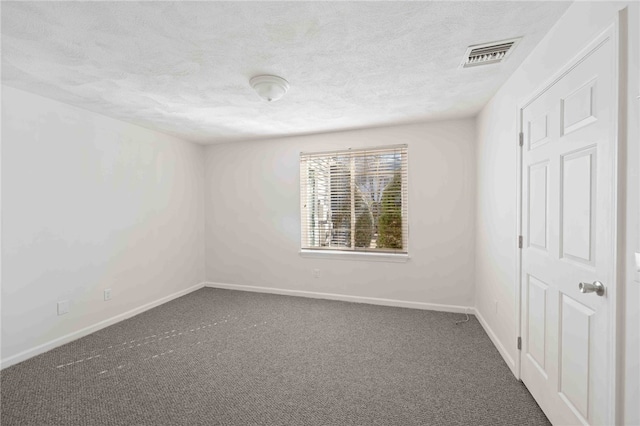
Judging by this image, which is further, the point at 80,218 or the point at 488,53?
the point at 80,218

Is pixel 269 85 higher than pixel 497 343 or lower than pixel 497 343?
higher

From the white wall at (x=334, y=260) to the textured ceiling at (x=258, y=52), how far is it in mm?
750

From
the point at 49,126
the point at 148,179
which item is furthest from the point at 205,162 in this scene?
the point at 49,126

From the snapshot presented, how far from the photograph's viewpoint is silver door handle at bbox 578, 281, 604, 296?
1.28 meters

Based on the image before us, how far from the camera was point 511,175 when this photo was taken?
2.33 m

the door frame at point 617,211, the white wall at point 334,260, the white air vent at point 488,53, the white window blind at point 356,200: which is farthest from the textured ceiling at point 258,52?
the white window blind at point 356,200

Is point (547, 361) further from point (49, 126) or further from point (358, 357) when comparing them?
point (49, 126)

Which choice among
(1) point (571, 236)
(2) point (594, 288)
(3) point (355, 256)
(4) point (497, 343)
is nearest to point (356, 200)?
(3) point (355, 256)

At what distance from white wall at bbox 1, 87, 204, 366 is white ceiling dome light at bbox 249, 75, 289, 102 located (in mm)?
2141

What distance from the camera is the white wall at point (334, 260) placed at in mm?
3566

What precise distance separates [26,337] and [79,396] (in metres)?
1.10

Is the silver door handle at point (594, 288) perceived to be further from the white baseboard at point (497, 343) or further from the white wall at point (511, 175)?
the white baseboard at point (497, 343)

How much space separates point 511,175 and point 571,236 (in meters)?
0.92

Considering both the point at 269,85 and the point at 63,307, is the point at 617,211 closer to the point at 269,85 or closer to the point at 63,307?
the point at 269,85
